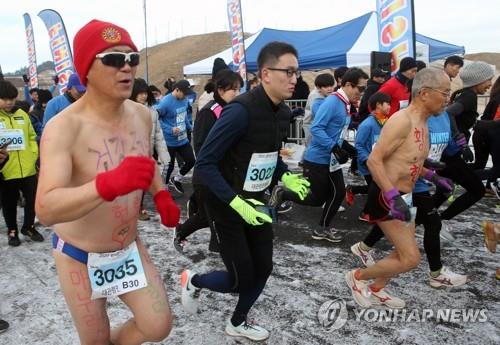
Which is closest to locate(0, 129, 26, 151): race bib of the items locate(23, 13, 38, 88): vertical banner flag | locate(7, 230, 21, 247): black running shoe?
locate(7, 230, 21, 247): black running shoe

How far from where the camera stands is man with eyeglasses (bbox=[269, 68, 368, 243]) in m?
4.52

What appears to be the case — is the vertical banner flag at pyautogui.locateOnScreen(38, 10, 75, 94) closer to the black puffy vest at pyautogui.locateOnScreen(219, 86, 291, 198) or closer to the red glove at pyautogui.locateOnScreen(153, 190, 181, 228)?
the black puffy vest at pyautogui.locateOnScreen(219, 86, 291, 198)

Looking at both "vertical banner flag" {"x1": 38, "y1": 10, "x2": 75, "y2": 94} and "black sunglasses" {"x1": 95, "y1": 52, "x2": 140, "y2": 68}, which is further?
"vertical banner flag" {"x1": 38, "y1": 10, "x2": 75, "y2": 94}

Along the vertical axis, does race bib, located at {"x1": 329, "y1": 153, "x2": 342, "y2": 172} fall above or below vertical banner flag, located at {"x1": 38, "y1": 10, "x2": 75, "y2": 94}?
below

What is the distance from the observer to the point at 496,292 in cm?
352

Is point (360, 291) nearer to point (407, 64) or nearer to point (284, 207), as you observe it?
point (284, 207)

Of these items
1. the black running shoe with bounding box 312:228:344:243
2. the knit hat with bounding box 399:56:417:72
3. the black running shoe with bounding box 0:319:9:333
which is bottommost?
the black running shoe with bounding box 0:319:9:333

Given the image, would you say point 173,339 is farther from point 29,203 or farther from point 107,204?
point 29,203

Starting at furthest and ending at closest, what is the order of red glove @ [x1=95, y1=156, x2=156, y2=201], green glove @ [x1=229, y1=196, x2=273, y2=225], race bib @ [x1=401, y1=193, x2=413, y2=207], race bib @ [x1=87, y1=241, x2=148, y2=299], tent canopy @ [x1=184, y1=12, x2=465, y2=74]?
1. tent canopy @ [x1=184, y1=12, x2=465, y2=74]
2. race bib @ [x1=401, y1=193, x2=413, y2=207]
3. green glove @ [x1=229, y1=196, x2=273, y2=225]
4. race bib @ [x1=87, y1=241, x2=148, y2=299]
5. red glove @ [x1=95, y1=156, x2=156, y2=201]

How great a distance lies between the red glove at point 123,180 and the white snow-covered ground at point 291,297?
5.80ft

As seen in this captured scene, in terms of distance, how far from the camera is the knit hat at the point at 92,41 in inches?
71.1

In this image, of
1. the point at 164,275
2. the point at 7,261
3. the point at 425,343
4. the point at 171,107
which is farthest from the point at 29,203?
the point at 425,343

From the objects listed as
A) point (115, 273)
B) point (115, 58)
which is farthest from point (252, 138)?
point (115, 273)

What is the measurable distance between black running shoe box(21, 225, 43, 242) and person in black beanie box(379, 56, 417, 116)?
4839mm
